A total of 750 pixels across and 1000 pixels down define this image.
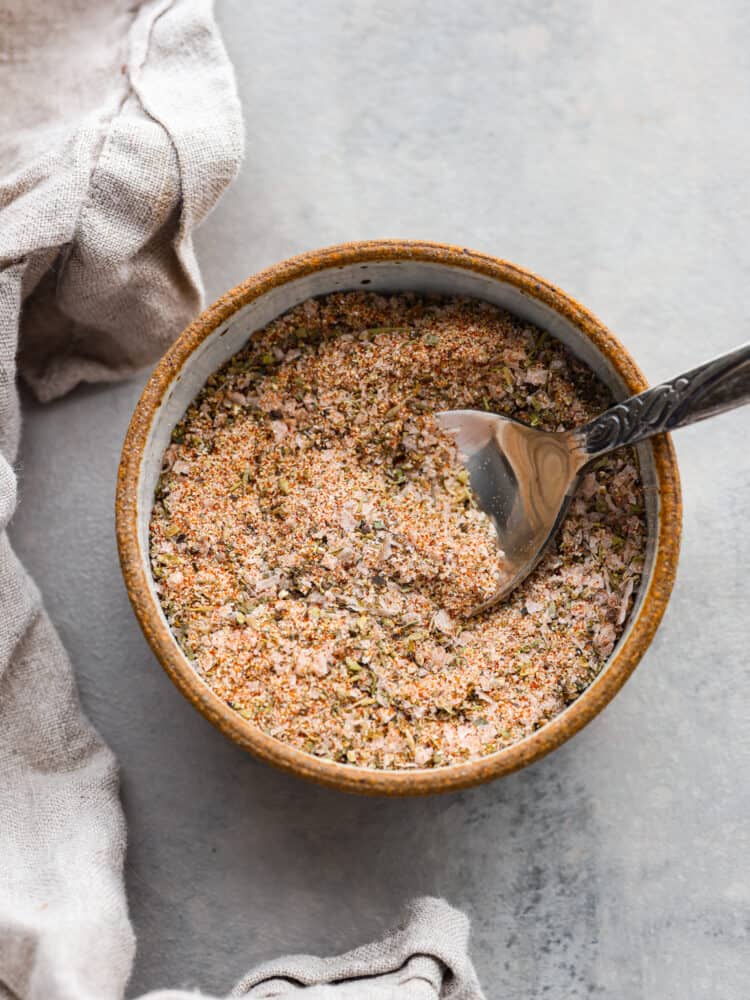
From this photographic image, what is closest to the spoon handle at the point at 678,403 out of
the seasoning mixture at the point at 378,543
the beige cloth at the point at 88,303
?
the seasoning mixture at the point at 378,543

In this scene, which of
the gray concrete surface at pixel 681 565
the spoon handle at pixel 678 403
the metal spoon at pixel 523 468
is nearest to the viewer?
the spoon handle at pixel 678 403

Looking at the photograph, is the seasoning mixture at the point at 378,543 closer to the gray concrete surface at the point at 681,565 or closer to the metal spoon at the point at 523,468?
the metal spoon at the point at 523,468

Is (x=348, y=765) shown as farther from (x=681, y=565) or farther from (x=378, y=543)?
(x=681, y=565)

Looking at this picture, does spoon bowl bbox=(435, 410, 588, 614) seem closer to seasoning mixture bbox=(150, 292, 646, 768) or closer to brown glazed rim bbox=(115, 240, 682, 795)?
seasoning mixture bbox=(150, 292, 646, 768)

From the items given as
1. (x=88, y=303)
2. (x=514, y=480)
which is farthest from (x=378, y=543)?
(x=88, y=303)

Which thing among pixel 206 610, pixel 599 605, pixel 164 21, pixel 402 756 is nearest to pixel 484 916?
pixel 402 756

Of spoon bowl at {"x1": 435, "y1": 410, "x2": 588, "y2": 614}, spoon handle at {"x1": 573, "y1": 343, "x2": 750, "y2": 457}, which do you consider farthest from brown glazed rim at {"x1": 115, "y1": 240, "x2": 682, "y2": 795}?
spoon bowl at {"x1": 435, "y1": 410, "x2": 588, "y2": 614}
